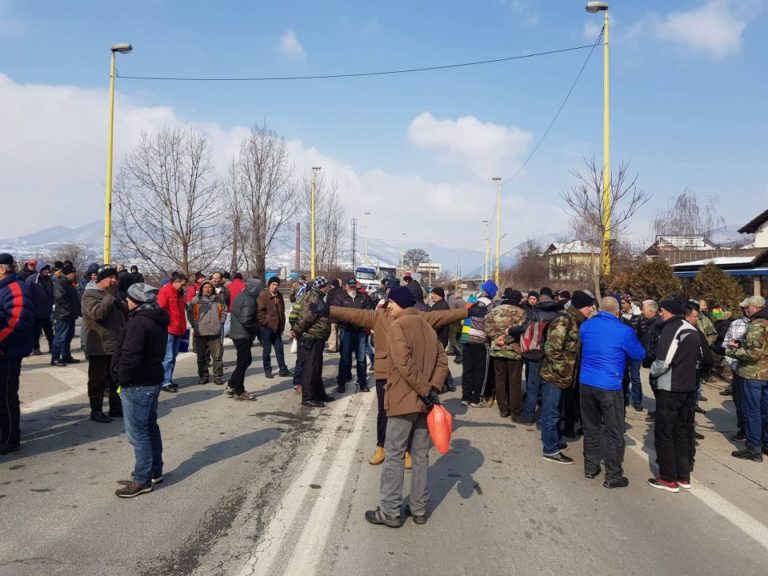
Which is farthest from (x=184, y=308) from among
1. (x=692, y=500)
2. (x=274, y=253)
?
(x=274, y=253)

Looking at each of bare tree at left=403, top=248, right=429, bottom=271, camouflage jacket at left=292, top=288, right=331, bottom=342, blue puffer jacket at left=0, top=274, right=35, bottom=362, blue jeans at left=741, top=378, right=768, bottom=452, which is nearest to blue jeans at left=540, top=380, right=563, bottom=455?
blue jeans at left=741, top=378, right=768, bottom=452

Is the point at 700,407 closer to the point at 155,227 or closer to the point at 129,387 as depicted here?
the point at 129,387

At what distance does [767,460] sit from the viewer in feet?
23.5

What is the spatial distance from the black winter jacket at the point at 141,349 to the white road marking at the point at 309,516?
1701 mm

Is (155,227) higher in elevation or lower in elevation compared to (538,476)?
higher

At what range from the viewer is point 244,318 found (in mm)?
9570

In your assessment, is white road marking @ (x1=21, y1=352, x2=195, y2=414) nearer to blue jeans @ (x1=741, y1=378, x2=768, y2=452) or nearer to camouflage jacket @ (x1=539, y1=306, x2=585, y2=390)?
camouflage jacket @ (x1=539, y1=306, x2=585, y2=390)

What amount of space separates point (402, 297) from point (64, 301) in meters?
9.33

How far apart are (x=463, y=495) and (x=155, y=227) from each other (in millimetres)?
22341

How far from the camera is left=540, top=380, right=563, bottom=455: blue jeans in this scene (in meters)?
6.65

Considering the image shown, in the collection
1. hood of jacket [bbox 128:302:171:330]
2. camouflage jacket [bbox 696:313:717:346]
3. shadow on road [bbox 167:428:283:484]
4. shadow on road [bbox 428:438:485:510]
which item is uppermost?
hood of jacket [bbox 128:302:171:330]

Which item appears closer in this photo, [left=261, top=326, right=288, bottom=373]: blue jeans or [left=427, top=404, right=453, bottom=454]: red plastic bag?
[left=427, top=404, right=453, bottom=454]: red plastic bag

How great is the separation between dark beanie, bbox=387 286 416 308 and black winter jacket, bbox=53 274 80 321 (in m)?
8.98

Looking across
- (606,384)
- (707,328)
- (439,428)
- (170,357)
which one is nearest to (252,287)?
(170,357)
